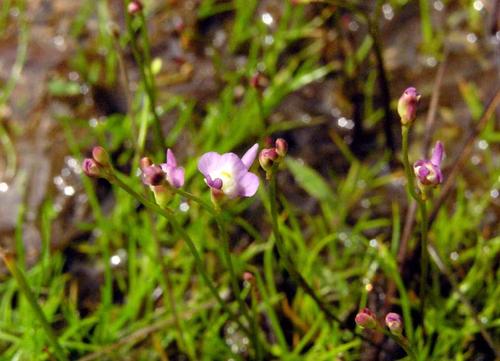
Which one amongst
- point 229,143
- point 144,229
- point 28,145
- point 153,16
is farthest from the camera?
point 153,16

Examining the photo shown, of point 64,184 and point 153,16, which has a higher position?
point 153,16

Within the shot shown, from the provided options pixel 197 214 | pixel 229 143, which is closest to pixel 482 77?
pixel 229 143

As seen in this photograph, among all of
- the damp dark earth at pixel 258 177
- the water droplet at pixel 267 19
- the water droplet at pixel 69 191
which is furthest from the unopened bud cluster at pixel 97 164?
the water droplet at pixel 267 19

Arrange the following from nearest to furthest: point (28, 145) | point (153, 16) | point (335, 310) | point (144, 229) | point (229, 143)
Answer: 1. point (335, 310)
2. point (144, 229)
3. point (229, 143)
4. point (28, 145)
5. point (153, 16)

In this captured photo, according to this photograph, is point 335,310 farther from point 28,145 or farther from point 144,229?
point 28,145

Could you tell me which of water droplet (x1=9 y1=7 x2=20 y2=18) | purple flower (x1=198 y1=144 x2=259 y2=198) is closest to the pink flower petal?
purple flower (x1=198 y1=144 x2=259 y2=198)

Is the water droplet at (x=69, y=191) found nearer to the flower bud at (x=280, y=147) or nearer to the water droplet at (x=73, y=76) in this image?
the water droplet at (x=73, y=76)
